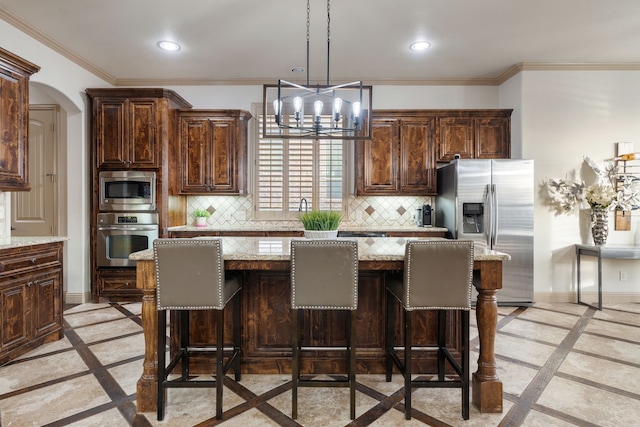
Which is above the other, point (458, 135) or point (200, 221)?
point (458, 135)

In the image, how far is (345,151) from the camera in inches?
199

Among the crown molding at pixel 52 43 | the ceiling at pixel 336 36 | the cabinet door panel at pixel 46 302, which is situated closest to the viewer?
the cabinet door panel at pixel 46 302

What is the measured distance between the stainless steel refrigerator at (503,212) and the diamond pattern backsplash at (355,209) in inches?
35.3

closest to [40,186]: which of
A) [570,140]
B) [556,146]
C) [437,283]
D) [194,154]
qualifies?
[194,154]

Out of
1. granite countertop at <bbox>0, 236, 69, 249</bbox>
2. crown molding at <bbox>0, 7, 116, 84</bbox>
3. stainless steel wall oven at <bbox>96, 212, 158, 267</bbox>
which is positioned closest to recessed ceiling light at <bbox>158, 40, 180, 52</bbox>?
crown molding at <bbox>0, 7, 116, 84</bbox>

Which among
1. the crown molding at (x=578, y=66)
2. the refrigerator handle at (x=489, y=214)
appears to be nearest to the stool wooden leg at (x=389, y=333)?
the refrigerator handle at (x=489, y=214)

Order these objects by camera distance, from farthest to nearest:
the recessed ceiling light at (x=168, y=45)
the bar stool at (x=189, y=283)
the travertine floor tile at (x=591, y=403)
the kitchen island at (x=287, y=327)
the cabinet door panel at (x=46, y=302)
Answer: the recessed ceiling light at (x=168, y=45), the cabinet door panel at (x=46, y=302), the kitchen island at (x=287, y=327), the travertine floor tile at (x=591, y=403), the bar stool at (x=189, y=283)

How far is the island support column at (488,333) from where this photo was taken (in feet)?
6.77

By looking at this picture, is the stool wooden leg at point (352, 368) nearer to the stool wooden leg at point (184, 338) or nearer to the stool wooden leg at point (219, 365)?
the stool wooden leg at point (219, 365)

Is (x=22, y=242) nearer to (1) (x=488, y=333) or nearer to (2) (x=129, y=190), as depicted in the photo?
(2) (x=129, y=190)

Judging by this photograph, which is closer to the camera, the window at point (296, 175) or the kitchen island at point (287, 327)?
the kitchen island at point (287, 327)

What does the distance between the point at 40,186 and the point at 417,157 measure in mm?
5063

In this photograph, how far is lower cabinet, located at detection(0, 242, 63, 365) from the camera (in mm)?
2668

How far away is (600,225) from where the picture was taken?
166 inches
